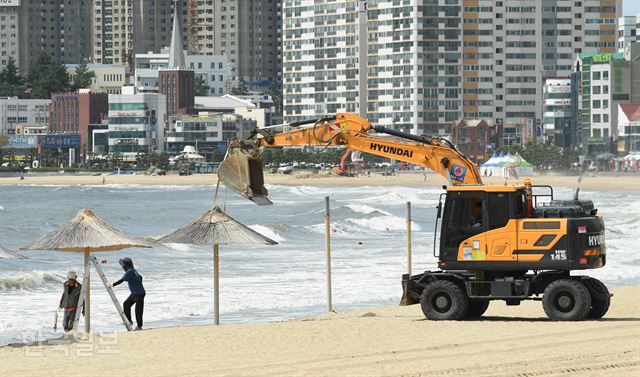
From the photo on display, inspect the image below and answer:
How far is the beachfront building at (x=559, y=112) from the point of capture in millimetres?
186375

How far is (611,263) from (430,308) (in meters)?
17.3

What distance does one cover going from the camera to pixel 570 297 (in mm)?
22422

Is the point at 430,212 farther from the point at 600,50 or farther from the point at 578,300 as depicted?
the point at 600,50

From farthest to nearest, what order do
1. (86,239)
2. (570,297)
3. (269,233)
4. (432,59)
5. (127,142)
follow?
(127,142), (432,59), (269,233), (570,297), (86,239)

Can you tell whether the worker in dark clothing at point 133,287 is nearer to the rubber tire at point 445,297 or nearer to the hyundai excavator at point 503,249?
the hyundai excavator at point 503,249

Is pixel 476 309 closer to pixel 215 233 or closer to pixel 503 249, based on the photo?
pixel 503 249

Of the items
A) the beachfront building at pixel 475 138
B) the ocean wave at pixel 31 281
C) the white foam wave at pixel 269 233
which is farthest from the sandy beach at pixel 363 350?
the beachfront building at pixel 475 138

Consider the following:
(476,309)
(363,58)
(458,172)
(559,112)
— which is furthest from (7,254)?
(559,112)

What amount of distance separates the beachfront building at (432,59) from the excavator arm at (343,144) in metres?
157

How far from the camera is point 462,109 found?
7328 inches

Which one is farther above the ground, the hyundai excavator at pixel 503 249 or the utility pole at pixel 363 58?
the utility pole at pixel 363 58

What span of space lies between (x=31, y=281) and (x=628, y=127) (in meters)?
136

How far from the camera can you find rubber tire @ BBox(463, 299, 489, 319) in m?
23.6

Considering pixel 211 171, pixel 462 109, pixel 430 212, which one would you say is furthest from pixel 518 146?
pixel 430 212
